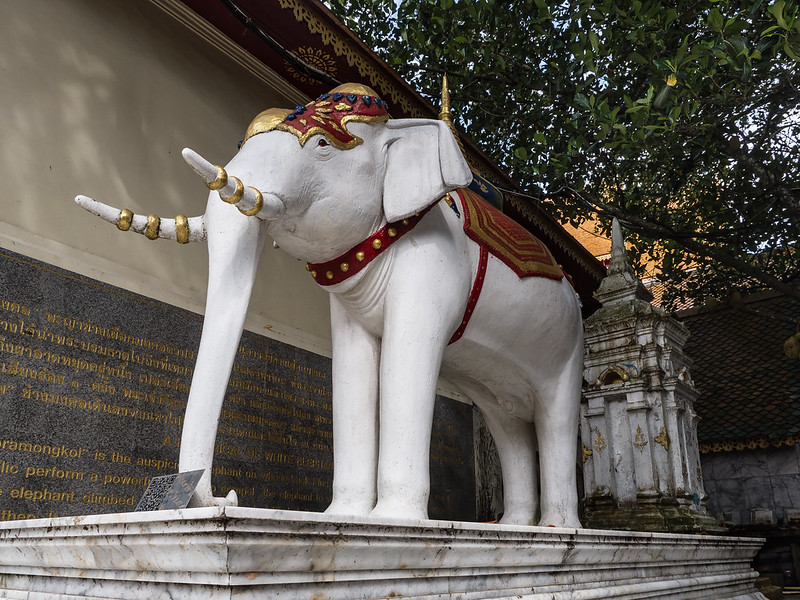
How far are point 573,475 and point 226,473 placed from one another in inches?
72.3

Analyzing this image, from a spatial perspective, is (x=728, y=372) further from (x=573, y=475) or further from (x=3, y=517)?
(x=3, y=517)

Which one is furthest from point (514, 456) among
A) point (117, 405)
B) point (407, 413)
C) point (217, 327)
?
point (117, 405)

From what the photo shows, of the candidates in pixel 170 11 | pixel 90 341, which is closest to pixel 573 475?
pixel 90 341

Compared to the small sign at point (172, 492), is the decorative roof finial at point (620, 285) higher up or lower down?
higher up

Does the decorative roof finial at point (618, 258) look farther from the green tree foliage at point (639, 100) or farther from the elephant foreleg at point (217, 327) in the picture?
the elephant foreleg at point (217, 327)

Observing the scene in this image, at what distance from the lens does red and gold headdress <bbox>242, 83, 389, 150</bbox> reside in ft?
8.82

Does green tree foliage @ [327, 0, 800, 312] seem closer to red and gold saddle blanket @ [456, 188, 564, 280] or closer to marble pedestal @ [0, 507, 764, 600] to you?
red and gold saddle blanket @ [456, 188, 564, 280]

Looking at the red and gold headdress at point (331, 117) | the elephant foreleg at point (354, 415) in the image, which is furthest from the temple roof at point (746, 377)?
the red and gold headdress at point (331, 117)

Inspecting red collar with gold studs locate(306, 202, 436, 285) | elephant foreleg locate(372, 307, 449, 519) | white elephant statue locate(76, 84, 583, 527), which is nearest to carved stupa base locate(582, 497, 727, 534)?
white elephant statue locate(76, 84, 583, 527)

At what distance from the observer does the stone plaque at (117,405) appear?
3227 millimetres

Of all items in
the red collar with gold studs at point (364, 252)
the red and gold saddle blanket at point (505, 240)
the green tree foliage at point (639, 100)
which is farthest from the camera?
the green tree foliage at point (639, 100)

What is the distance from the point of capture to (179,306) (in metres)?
4.07

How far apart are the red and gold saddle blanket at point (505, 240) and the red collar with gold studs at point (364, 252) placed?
382 mm

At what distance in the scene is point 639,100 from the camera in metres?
4.16
